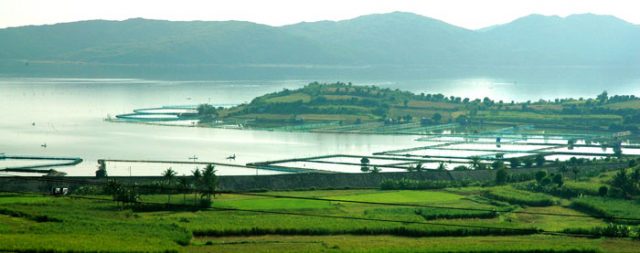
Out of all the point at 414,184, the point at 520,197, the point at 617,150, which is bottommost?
the point at 520,197

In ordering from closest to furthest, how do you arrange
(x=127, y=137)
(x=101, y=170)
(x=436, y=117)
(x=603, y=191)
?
(x=603, y=191), (x=101, y=170), (x=127, y=137), (x=436, y=117)

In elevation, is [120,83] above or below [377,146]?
above

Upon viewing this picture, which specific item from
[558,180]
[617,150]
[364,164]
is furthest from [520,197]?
[617,150]

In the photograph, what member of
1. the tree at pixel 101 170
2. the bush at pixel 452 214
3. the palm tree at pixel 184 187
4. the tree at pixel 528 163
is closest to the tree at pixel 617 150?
the tree at pixel 528 163

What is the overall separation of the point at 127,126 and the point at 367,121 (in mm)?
15186

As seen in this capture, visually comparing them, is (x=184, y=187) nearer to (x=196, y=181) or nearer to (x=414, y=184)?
(x=196, y=181)

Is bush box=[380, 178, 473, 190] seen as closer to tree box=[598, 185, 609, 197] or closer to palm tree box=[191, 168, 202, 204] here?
tree box=[598, 185, 609, 197]

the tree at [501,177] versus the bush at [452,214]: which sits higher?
the tree at [501,177]

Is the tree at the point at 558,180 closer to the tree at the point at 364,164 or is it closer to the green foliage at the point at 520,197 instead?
the green foliage at the point at 520,197

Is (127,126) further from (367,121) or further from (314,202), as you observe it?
(314,202)

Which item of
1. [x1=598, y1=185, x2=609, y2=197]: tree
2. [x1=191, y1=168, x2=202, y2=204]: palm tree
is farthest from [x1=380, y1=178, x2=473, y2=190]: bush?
[x1=191, y1=168, x2=202, y2=204]: palm tree

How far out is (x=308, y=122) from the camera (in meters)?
60.0

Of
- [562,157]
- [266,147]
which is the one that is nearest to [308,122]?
[266,147]

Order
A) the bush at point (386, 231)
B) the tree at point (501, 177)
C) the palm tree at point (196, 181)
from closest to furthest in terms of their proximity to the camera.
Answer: the bush at point (386, 231), the palm tree at point (196, 181), the tree at point (501, 177)
